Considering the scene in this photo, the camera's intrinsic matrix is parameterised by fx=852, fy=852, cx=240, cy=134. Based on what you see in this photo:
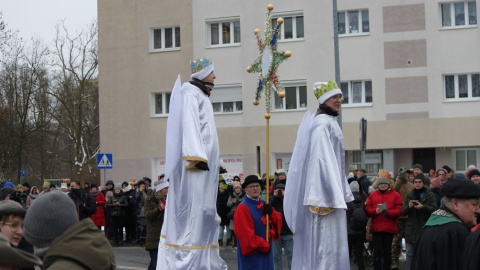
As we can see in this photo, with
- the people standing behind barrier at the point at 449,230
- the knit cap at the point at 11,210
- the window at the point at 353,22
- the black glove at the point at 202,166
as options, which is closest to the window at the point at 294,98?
the window at the point at 353,22

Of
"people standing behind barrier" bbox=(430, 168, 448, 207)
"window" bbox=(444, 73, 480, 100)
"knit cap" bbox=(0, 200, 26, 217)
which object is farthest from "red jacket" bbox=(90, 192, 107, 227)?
"knit cap" bbox=(0, 200, 26, 217)

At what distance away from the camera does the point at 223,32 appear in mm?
39562

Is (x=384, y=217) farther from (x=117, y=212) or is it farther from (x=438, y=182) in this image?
(x=117, y=212)

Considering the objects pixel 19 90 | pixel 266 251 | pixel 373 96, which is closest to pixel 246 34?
pixel 373 96

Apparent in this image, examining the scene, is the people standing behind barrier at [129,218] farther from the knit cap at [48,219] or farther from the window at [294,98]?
the knit cap at [48,219]

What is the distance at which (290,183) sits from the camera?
10.1 meters

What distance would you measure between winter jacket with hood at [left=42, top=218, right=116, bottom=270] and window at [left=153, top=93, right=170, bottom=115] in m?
36.1

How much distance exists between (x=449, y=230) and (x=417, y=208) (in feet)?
27.7

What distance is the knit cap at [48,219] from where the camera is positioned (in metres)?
4.40

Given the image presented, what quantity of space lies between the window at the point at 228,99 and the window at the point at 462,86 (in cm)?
928

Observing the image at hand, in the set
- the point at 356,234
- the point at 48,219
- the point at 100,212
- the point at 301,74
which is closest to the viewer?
the point at 48,219

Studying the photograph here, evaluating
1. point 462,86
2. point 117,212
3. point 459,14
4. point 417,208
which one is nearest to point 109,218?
point 117,212

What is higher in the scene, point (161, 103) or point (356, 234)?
point (161, 103)

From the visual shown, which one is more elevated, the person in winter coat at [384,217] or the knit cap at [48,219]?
the knit cap at [48,219]
